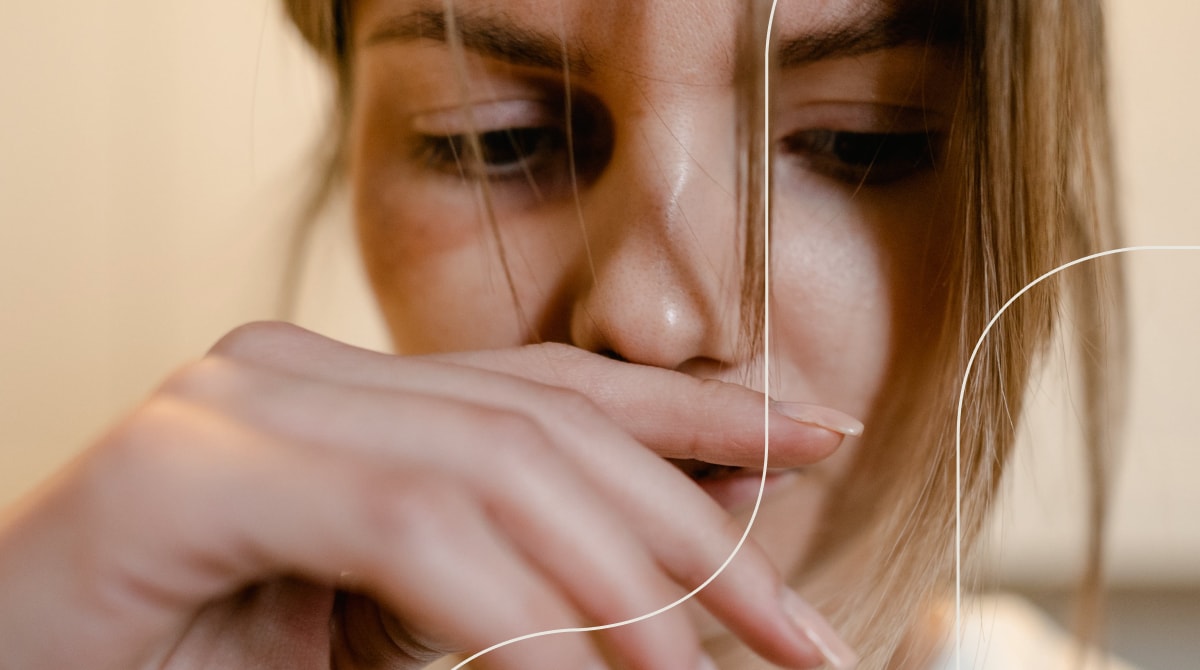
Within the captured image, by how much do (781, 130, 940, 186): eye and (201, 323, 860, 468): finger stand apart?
0.12m

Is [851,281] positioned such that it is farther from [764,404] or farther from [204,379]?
[204,379]

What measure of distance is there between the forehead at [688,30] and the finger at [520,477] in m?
0.16

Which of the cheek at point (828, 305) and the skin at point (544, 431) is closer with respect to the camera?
the skin at point (544, 431)

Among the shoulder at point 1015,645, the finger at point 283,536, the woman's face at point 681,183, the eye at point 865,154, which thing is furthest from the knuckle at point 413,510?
the shoulder at point 1015,645

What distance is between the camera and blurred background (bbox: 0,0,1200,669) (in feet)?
1.62

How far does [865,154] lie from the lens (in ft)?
1.24

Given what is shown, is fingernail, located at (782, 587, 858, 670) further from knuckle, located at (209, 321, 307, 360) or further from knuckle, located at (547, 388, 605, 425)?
knuckle, located at (209, 321, 307, 360)

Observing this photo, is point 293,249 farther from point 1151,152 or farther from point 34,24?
point 1151,152

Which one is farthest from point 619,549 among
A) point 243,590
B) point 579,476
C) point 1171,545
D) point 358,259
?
point 1171,545

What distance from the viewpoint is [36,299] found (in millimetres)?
564

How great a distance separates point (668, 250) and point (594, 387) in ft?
0.24

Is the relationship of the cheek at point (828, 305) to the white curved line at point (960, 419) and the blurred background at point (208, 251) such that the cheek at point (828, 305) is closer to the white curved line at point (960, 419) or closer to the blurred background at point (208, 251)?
the white curved line at point (960, 419)

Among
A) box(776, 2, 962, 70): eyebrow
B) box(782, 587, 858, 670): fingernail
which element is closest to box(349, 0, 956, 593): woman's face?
box(776, 2, 962, 70): eyebrow

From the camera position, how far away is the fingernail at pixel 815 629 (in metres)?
0.28
